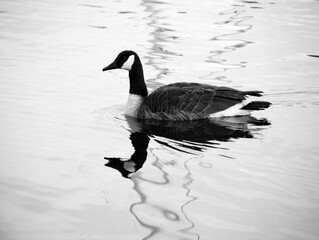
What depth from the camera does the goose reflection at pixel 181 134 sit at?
728 centimetres

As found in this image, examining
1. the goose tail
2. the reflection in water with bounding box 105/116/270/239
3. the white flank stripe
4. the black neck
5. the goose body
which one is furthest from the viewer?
the black neck

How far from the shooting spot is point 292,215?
5.60 meters

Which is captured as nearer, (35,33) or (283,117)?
(283,117)

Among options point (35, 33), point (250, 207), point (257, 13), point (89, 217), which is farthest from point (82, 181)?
point (257, 13)

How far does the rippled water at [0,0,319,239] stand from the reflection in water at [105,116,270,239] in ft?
0.07

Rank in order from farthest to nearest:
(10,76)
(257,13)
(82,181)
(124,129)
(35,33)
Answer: (257,13) < (35,33) < (10,76) < (124,129) < (82,181)

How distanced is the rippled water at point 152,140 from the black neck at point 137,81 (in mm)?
476

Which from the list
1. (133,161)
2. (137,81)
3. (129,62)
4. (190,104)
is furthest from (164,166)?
(129,62)

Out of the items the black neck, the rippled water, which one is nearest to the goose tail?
the rippled water

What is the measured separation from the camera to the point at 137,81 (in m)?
10.1

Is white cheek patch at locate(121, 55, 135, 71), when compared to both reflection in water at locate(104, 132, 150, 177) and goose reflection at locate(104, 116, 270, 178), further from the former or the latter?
reflection in water at locate(104, 132, 150, 177)

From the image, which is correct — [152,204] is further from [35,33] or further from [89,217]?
→ [35,33]

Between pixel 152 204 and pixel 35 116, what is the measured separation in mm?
3885

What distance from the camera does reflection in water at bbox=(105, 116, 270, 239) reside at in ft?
17.8
